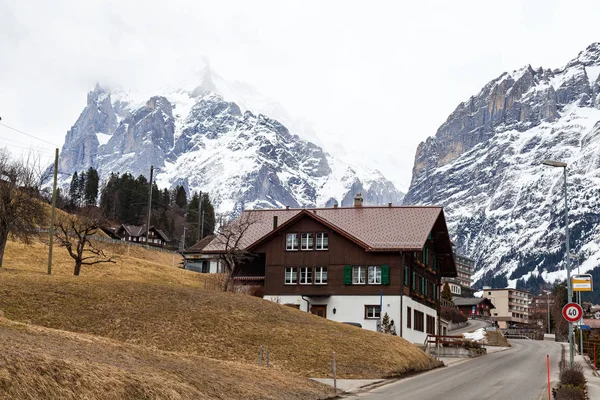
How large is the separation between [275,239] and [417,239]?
40.0 ft

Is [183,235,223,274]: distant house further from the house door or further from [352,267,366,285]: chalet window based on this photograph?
[352,267,366,285]: chalet window

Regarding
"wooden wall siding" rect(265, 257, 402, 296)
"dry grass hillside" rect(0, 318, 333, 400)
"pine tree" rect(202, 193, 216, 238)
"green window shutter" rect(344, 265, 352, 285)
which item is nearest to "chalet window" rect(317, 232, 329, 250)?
"wooden wall siding" rect(265, 257, 402, 296)

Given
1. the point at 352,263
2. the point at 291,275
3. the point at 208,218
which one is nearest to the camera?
the point at 352,263

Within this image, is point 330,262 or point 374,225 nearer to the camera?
point 330,262

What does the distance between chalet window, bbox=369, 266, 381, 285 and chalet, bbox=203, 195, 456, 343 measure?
0.08 ft

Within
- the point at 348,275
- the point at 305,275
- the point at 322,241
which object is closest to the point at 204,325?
the point at 348,275

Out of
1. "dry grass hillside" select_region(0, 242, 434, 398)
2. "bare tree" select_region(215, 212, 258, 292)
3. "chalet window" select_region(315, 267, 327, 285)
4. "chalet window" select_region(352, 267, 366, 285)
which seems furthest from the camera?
"chalet window" select_region(315, 267, 327, 285)

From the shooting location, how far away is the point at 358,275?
62094 millimetres

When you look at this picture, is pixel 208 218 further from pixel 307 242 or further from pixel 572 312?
pixel 572 312

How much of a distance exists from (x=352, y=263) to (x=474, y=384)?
29.9 m

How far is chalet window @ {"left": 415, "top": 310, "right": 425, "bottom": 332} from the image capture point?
64.3 meters

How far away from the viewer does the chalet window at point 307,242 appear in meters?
64.5

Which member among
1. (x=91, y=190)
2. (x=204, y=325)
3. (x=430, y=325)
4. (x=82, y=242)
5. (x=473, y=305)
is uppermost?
(x=91, y=190)

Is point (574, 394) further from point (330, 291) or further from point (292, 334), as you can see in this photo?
point (330, 291)
